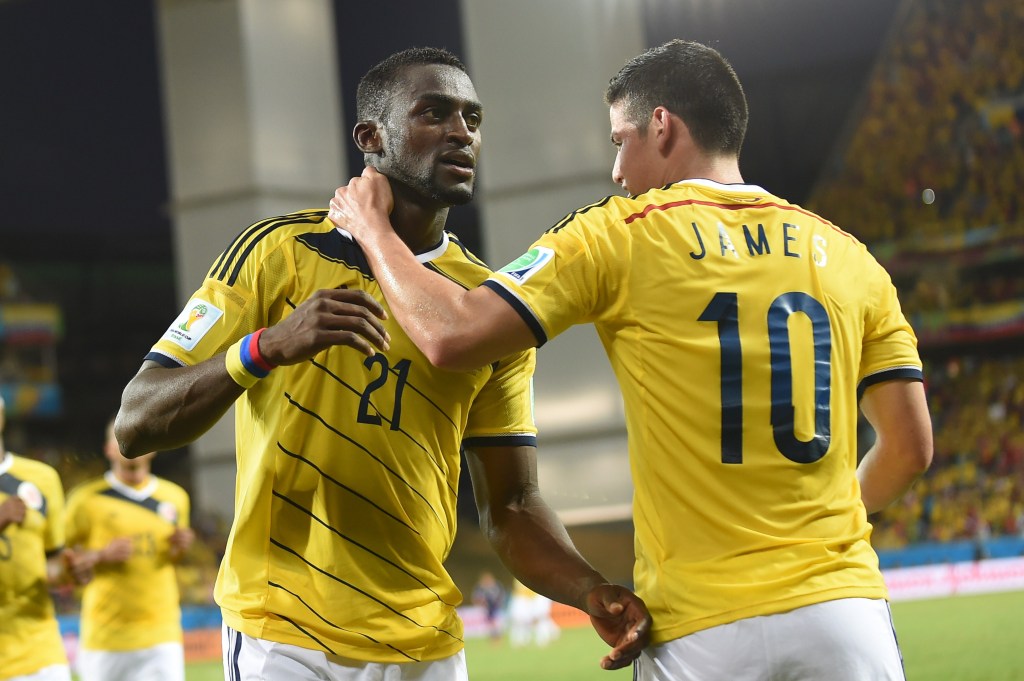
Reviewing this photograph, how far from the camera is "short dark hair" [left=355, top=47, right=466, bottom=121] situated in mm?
3141

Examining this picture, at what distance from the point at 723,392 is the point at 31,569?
5006 millimetres

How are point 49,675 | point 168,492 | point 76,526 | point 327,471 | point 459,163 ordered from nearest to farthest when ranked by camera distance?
point 327,471 < point 459,163 < point 49,675 < point 76,526 < point 168,492

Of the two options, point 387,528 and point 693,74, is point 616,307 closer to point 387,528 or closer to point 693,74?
point 693,74

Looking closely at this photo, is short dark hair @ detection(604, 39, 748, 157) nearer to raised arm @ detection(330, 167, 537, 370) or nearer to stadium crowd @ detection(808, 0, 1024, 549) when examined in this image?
raised arm @ detection(330, 167, 537, 370)

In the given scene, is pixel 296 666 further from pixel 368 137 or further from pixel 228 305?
pixel 368 137

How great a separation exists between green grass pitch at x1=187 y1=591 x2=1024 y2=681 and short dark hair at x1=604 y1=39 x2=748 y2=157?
746 centimetres

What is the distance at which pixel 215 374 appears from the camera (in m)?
2.55

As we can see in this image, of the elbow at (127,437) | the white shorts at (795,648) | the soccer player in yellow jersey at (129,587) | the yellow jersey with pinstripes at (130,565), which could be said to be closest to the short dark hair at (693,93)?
the white shorts at (795,648)

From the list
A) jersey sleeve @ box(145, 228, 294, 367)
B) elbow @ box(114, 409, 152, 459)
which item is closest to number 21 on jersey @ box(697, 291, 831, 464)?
jersey sleeve @ box(145, 228, 294, 367)

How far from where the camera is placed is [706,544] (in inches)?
95.3

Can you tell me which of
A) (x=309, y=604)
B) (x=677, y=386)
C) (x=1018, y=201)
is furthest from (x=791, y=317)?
(x=1018, y=201)

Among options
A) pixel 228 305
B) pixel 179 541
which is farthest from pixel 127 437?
pixel 179 541

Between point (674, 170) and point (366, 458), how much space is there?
96 cm

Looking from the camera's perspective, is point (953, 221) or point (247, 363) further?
point (953, 221)
